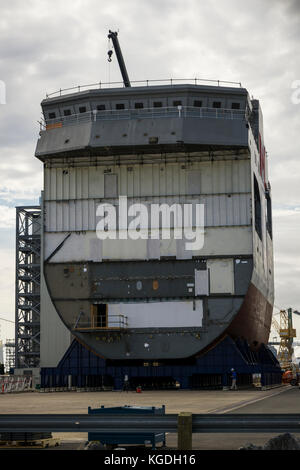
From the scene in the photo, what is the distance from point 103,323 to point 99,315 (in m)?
0.81

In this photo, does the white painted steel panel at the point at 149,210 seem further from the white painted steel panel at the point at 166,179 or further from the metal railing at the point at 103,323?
the metal railing at the point at 103,323

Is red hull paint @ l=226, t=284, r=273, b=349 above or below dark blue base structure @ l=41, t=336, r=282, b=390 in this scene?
above

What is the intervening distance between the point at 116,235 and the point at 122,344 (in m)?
9.40

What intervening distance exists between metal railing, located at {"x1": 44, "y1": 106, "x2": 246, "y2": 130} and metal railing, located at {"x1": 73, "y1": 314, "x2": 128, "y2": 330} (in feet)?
56.8

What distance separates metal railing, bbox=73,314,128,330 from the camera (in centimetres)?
6269

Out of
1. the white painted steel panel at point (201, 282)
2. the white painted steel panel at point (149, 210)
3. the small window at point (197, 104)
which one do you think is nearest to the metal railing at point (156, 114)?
the small window at point (197, 104)

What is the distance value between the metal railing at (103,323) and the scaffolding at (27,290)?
40210 mm

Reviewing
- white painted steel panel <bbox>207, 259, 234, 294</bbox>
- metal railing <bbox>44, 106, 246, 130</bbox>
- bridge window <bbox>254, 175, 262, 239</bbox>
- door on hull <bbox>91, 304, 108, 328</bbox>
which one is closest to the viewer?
white painted steel panel <bbox>207, 259, 234, 294</bbox>

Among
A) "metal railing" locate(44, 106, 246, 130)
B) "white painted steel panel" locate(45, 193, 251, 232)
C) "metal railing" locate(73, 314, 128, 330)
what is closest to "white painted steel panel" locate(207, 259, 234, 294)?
"white painted steel panel" locate(45, 193, 251, 232)

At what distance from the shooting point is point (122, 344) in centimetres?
6362

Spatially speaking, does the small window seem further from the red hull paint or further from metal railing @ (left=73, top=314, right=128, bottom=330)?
metal railing @ (left=73, top=314, right=128, bottom=330)
